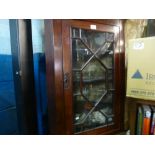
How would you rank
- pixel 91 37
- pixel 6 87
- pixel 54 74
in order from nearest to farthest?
pixel 54 74 → pixel 6 87 → pixel 91 37

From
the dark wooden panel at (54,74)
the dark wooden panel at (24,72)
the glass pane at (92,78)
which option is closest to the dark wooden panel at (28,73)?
the dark wooden panel at (24,72)

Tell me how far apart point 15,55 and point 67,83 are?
456 millimetres

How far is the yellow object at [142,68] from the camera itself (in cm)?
129

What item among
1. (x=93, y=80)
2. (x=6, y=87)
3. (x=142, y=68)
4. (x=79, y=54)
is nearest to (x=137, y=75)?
(x=142, y=68)

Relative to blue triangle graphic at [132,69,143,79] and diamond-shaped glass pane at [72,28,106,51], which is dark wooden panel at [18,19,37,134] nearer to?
diamond-shaped glass pane at [72,28,106,51]

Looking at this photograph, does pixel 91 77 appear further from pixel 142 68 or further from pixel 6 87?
pixel 6 87

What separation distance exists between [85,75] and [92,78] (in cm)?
9

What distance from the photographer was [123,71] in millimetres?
1612

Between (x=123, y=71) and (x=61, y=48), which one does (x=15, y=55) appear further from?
(x=123, y=71)

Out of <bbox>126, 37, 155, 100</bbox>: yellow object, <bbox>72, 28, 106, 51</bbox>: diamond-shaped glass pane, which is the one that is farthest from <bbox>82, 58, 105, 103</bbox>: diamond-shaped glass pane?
<bbox>126, 37, 155, 100</bbox>: yellow object

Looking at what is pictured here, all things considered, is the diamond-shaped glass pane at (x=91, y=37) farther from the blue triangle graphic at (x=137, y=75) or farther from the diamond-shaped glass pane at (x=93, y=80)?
the blue triangle graphic at (x=137, y=75)

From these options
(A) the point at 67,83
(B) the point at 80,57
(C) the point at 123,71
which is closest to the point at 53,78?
(A) the point at 67,83

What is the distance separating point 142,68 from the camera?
4.34ft

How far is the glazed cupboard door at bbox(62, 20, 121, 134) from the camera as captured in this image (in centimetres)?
131
